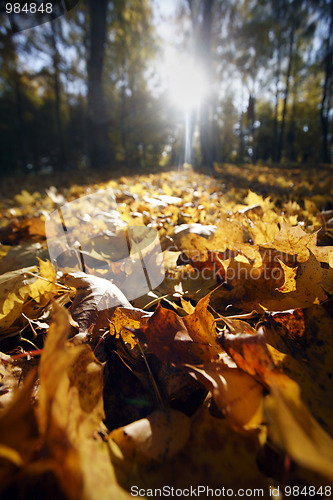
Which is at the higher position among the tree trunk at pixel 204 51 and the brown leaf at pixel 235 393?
the tree trunk at pixel 204 51

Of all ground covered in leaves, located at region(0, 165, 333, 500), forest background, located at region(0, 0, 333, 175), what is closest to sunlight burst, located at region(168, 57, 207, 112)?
forest background, located at region(0, 0, 333, 175)

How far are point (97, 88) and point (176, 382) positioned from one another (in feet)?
36.9

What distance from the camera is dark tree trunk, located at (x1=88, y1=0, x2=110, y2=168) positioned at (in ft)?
29.9


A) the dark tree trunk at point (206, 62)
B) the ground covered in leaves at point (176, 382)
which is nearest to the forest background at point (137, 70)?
the dark tree trunk at point (206, 62)

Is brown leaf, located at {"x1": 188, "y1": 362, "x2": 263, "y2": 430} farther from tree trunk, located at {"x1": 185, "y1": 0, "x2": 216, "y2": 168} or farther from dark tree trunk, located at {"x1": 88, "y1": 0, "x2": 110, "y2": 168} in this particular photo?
dark tree trunk, located at {"x1": 88, "y1": 0, "x2": 110, "y2": 168}

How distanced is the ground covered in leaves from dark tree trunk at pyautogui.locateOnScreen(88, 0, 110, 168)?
10.7 metres

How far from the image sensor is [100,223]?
1.21 meters

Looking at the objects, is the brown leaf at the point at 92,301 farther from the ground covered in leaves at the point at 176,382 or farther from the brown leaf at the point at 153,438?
the brown leaf at the point at 153,438

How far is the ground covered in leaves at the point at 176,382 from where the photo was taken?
264 millimetres

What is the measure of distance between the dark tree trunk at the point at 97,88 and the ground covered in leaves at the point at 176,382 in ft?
35.2

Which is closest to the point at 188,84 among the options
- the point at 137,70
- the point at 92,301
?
the point at 137,70

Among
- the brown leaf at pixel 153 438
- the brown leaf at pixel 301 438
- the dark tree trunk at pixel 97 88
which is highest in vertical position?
the dark tree trunk at pixel 97 88

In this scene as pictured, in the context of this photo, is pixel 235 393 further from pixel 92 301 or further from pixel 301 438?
pixel 92 301

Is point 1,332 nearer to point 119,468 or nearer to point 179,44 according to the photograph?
point 119,468
